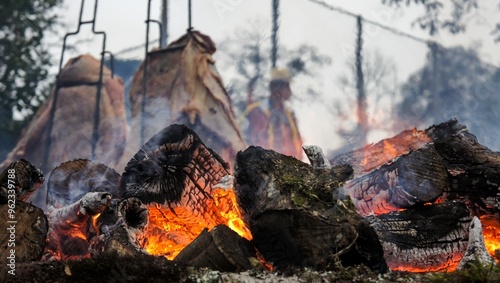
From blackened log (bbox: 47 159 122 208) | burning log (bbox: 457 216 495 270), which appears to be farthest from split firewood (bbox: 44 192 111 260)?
burning log (bbox: 457 216 495 270)

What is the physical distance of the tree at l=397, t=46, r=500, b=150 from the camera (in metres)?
10.3

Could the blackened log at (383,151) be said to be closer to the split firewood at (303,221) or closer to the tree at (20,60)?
the split firewood at (303,221)

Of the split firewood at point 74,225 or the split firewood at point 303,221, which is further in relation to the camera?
the split firewood at point 74,225

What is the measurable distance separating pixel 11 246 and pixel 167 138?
168cm

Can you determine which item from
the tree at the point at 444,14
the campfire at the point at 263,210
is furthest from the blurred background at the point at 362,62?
the campfire at the point at 263,210

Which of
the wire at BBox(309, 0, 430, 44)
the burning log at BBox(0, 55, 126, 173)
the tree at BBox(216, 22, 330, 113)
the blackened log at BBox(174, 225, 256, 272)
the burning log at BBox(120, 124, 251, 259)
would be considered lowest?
the blackened log at BBox(174, 225, 256, 272)

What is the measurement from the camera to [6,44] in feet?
41.4

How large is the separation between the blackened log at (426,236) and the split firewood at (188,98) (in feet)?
15.4

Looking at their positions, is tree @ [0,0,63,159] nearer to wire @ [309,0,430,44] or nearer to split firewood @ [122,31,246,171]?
split firewood @ [122,31,246,171]

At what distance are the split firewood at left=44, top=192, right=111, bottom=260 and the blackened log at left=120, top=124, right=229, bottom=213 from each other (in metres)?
0.46

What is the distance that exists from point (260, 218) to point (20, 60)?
1044 centimetres

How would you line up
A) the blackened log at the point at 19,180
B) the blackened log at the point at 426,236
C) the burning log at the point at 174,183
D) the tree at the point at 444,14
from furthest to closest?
the tree at the point at 444,14, the burning log at the point at 174,183, the blackened log at the point at 426,236, the blackened log at the point at 19,180

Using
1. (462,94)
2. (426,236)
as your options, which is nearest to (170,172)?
(426,236)

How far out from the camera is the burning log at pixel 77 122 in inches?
402
